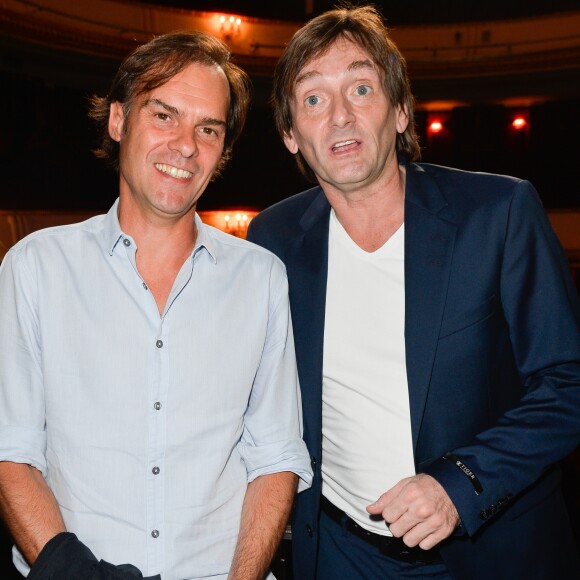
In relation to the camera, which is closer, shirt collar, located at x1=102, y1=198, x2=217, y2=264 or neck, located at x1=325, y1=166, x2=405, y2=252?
shirt collar, located at x1=102, y1=198, x2=217, y2=264

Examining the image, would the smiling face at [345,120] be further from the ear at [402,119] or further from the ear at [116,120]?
the ear at [116,120]

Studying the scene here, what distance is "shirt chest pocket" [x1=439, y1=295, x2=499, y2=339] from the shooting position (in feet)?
4.97

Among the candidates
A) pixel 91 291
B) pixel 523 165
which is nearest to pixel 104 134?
pixel 91 291

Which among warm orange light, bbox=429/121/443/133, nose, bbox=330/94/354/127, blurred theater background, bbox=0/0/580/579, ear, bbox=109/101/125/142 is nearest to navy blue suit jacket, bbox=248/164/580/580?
nose, bbox=330/94/354/127

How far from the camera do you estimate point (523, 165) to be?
1060cm

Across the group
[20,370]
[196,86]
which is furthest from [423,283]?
[20,370]

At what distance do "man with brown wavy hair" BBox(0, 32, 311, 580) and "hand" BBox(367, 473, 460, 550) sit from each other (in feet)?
1.04

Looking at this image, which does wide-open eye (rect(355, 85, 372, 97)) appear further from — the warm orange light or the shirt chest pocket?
the warm orange light

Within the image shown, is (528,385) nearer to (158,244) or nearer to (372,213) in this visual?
(372,213)

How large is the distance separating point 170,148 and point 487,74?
33.7 ft

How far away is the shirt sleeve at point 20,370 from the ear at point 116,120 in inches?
20.1

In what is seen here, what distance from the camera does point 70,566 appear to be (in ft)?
4.02

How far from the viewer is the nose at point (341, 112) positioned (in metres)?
1.72

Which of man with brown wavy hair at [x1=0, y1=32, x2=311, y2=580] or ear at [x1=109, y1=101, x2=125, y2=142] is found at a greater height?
ear at [x1=109, y1=101, x2=125, y2=142]
